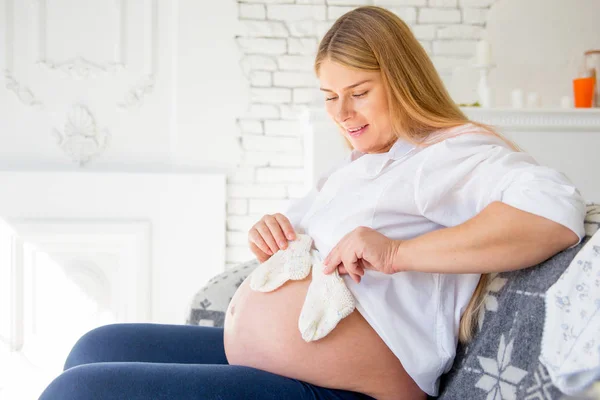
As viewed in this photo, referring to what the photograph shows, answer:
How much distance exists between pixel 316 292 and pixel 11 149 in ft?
8.10

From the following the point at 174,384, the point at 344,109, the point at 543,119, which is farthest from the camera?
the point at 543,119

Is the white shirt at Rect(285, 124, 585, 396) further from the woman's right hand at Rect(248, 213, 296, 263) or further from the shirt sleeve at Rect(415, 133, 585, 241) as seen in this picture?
the woman's right hand at Rect(248, 213, 296, 263)

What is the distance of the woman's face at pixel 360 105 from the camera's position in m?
1.43

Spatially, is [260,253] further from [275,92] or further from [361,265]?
[275,92]

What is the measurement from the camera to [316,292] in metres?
1.26

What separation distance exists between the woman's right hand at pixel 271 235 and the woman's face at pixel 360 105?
0.80 feet

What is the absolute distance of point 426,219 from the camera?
4.24 ft

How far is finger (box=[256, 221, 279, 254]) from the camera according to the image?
4.83 feet

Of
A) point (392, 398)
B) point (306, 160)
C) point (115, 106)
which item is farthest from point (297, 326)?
point (115, 106)

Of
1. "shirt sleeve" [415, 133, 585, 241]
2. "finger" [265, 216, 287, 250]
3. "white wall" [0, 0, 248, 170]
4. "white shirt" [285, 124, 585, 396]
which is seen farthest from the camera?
"white wall" [0, 0, 248, 170]

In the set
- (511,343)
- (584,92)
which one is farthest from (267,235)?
(584,92)

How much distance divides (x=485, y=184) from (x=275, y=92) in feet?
7.45

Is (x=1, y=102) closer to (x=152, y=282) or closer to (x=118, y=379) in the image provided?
(x=152, y=282)

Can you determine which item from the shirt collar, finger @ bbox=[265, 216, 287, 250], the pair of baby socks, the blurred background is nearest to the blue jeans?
the pair of baby socks
